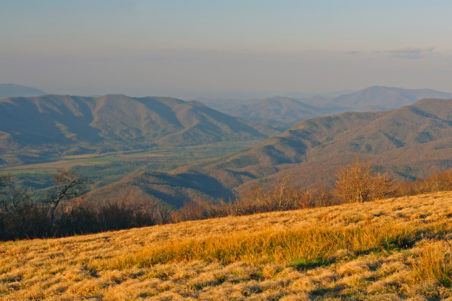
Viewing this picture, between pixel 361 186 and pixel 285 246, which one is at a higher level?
pixel 285 246

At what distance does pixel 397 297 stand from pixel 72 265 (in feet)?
38.5

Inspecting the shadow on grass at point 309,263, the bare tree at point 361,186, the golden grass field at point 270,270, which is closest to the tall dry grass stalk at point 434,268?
the golden grass field at point 270,270

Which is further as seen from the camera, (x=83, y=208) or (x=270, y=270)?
(x=83, y=208)

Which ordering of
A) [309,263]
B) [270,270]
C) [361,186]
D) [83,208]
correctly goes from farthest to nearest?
1. [83,208]
2. [361,186]
3. [309,263]
4. [270,270]

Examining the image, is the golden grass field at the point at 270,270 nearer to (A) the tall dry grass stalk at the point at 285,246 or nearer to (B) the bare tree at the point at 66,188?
(A) the tall dry grass stalk at the point at 285,246

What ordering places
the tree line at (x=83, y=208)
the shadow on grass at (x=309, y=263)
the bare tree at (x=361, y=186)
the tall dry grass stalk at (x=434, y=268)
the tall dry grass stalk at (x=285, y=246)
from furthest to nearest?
the bare tree at (x=361, y=186) → the tree line at (x=83, y=208) → the tall dry grass stalk at (x=285, y=246) → the shadow on grass at (x=309, y=263) → the tall dry grass stalk at (x=434, y=268)

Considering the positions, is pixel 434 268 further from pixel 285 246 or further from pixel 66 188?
pixel 66 188

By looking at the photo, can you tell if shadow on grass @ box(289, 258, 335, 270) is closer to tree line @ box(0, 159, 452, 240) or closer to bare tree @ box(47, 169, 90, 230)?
tree line @ box(0, 159, 452, 240)

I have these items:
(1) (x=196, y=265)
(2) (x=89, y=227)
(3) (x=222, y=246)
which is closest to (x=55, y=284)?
(1) (x=196, y=265)

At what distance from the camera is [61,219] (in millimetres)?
43969

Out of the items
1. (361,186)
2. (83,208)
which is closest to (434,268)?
(361,186)

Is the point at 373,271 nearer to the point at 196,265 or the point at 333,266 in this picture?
the point at 333,266

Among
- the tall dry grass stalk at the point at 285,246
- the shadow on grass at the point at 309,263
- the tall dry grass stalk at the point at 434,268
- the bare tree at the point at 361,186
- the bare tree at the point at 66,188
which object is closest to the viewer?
the tall dry grass stalk at the point at 434,268

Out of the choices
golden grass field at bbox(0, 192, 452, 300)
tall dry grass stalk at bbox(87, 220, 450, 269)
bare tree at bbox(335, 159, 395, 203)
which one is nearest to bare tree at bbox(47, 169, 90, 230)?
golden grass field at bbox(0, 192, 452, 300)
